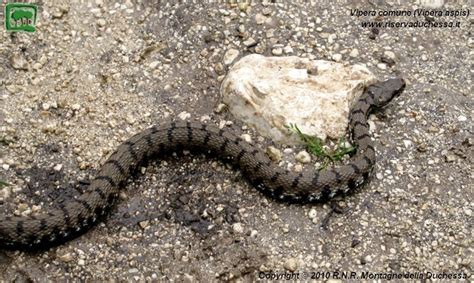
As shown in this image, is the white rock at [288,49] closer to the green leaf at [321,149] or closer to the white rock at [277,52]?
the white rock at [277,52]

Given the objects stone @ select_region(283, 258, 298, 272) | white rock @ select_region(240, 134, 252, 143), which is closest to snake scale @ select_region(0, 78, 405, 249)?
white rock @ select_region(240, 134, 252, 143)

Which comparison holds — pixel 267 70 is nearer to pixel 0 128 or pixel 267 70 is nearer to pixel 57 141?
pixel 57 141

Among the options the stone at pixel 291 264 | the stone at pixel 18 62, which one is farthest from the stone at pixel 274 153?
the stone at pixel 18 62

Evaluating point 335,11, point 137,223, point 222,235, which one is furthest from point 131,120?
point 335,11

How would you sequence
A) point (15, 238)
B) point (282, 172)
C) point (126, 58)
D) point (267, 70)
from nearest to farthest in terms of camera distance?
point (15, 238)
point (282, 172)
point (267, 70)
point (126, 58)

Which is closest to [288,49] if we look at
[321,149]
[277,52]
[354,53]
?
[277,52]

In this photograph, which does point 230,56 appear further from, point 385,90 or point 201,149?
point 385,90

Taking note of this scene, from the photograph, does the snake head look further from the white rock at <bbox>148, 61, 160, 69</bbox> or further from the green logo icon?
the green logo icon

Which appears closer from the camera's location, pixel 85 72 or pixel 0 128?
pixel 0 128
